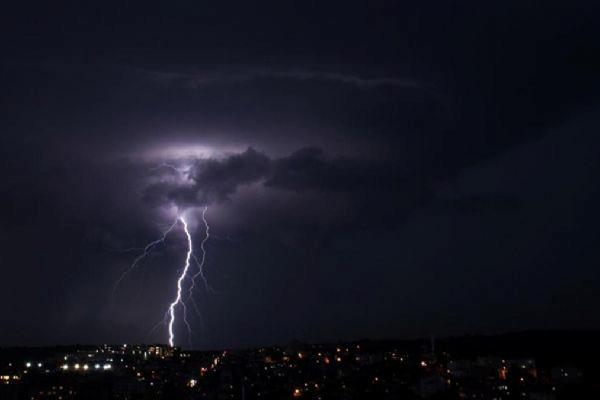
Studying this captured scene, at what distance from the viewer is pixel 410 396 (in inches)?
1235

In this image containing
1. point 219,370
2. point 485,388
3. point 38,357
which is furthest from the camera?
point 38,357

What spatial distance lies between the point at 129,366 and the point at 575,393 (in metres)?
29.1

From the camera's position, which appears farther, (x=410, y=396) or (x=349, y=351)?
(x=349, y=351)

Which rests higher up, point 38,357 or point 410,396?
point 38,357

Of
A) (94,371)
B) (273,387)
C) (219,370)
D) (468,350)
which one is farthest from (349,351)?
(273,387)

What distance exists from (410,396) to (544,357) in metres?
19.5

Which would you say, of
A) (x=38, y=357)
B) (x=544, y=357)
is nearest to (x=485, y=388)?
(x=544, y=357)

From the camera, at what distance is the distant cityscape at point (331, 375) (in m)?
33.6

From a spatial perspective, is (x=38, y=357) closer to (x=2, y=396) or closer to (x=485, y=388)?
(x=2, y=396)

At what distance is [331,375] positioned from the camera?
40562 mm

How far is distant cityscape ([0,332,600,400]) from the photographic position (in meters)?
33.6

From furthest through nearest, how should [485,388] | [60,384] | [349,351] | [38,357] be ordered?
[349,351]
[38,357]
[60,384]
[485,388]

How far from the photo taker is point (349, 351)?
6000cm

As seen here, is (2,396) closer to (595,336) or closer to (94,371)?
(94,371)
